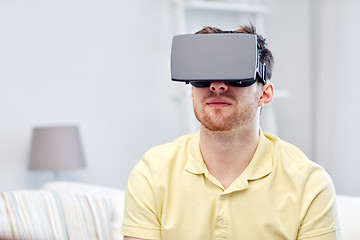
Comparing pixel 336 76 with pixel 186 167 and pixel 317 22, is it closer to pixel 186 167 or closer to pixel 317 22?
pixel 317 22

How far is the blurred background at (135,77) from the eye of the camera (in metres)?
2.99

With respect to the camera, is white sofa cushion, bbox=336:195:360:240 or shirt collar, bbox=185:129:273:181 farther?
white sofa cushion, bbox=336:195:360:240

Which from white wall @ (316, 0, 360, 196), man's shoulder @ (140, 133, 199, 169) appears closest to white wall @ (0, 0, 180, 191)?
white wall @ (316, 0, 360, 196)

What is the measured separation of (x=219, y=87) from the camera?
135 cm

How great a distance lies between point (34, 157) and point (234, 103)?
1761mm

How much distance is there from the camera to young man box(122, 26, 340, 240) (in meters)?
1.45

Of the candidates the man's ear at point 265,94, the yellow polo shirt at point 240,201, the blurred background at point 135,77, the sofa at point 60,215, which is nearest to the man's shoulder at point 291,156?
the yellow polo shirt at point 240,201

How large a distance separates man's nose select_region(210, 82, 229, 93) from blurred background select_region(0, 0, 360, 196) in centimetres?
172

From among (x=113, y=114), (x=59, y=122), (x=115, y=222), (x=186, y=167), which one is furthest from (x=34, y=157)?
(x=186, y=167)

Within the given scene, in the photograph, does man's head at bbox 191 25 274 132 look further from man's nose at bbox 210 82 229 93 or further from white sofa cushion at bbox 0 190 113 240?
white sofa cushion at bbox 0 190 113 240

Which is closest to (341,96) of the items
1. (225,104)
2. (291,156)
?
(291,156)

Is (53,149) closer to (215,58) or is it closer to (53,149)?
(53,149)

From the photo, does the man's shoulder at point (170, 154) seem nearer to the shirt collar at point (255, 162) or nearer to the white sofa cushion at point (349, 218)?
the shirt collar at point (255, 162)

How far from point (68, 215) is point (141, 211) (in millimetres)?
554
